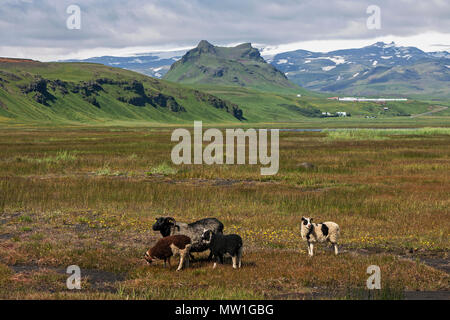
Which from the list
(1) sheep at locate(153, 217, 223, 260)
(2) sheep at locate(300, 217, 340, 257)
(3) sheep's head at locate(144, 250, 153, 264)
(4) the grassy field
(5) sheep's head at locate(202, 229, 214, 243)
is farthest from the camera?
(2) sheep at locate(300, 217, 340, 257)

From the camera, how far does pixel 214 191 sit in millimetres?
37500

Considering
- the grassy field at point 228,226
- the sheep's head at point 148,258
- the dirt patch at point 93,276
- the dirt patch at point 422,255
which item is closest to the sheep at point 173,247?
the sheep's head at point 148,258

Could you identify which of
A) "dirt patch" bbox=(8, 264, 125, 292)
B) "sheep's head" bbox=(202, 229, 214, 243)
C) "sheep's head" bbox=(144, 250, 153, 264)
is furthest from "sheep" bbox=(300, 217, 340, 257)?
"dirt patch" bbox=(8, 264, 125, 292)

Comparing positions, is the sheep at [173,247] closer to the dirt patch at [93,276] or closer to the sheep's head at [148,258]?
the sheep's head at [148,258]

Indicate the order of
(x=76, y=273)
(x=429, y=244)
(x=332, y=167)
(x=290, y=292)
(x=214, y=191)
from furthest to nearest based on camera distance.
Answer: (x=332, y=167) → (x=214, y=191) → (x=429, y=244) → (x=76, y=273) → (x=290, y=292)

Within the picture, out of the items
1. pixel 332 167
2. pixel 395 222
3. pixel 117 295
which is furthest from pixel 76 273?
pixel 332 167

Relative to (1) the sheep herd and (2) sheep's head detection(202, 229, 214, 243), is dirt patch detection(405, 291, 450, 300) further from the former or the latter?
(2) sheep's head detection(202, 229, 214, 243)

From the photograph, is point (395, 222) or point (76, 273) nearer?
point (76, 273)

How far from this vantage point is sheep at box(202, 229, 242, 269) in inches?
677

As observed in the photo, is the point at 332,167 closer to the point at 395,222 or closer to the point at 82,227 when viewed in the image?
the point at 395,222

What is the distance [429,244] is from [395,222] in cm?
483

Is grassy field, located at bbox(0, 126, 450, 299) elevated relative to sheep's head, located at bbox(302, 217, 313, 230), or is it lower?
lower

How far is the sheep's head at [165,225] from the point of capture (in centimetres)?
1853
